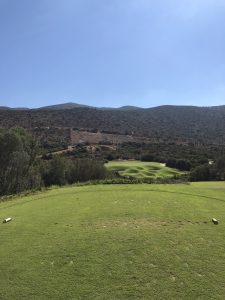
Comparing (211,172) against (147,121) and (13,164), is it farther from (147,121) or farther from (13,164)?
(147,121)


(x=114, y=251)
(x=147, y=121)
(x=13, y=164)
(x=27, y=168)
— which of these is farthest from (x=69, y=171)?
(x=147, y=121)

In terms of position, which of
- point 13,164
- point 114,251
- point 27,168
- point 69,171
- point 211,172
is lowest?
point 211,172

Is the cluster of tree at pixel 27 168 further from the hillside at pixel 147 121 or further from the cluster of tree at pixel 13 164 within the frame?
the hillside at pixel 147 121

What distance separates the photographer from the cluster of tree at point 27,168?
37.5m

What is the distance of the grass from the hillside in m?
83.7

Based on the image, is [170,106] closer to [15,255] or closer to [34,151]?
[34,151]

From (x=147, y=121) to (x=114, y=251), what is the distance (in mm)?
112361

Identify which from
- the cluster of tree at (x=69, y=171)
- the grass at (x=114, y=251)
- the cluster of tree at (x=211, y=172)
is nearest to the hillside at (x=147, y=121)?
the cluster of tree at (x=69, y=171)

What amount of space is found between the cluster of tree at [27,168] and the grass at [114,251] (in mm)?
21465

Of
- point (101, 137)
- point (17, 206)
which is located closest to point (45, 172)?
point (17, 206)

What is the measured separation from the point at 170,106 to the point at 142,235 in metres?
127

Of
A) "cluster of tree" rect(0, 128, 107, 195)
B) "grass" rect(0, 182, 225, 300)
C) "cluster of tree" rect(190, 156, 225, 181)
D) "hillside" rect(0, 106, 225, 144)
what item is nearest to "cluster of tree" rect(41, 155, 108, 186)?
"cluster of tree" rect(0, 128, 107, 195)

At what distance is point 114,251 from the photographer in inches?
351

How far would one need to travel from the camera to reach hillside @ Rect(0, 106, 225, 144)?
10338 centimetres
